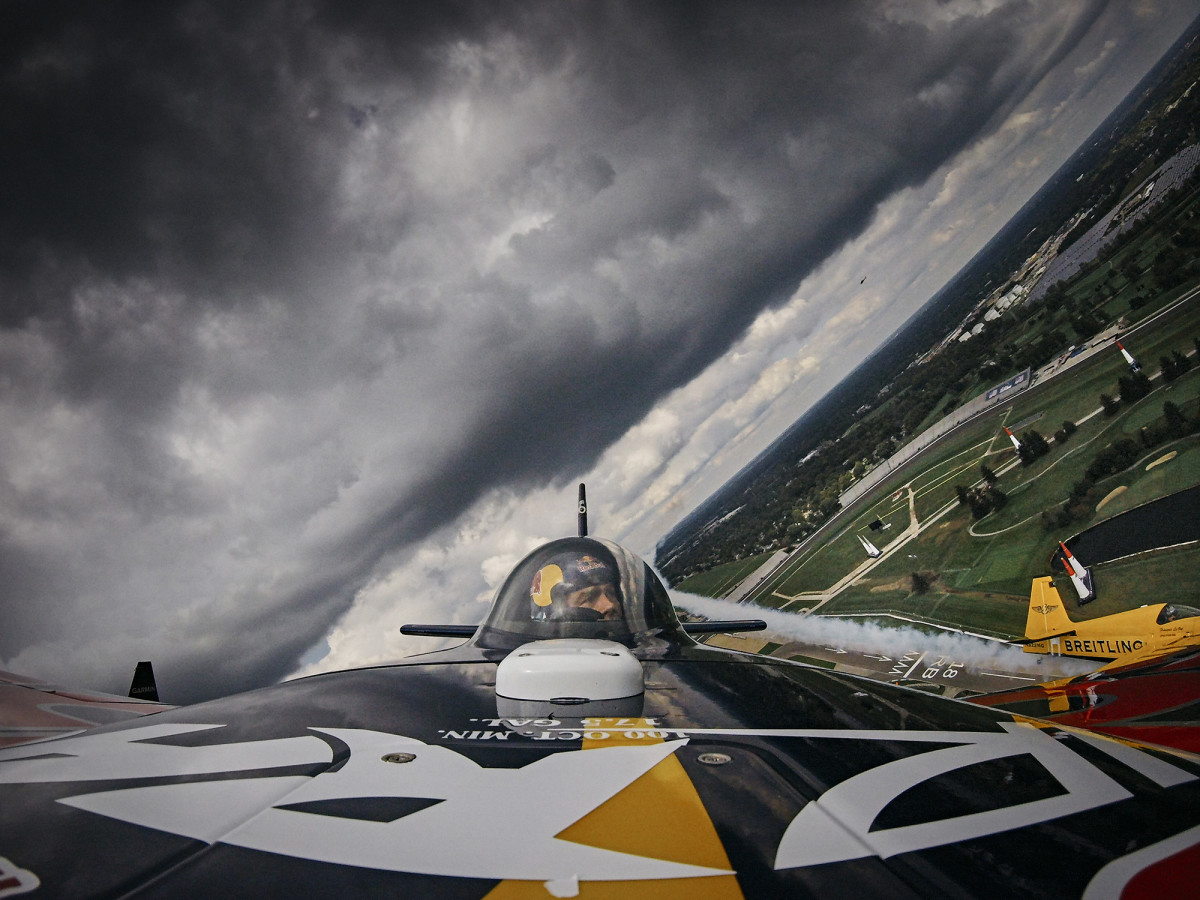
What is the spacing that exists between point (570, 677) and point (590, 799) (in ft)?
3.12

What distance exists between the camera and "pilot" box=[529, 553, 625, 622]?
3.87 metres

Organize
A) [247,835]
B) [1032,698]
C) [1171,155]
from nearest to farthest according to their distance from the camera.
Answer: [247,835]
[1032,698]
[1171,155]

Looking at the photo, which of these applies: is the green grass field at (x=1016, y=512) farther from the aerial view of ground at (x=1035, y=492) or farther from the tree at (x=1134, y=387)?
the tree at (x=1134, y=387)

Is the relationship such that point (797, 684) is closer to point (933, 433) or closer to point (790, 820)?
point (790, 820)

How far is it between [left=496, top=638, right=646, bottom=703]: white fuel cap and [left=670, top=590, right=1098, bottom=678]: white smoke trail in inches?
732

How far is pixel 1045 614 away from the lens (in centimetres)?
2023

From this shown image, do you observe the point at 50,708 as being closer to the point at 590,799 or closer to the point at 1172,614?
the point at 590,799

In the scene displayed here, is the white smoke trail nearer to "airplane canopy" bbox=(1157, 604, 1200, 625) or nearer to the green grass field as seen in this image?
the green grass field

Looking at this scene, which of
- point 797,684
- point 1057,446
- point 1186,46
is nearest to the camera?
point 797,684

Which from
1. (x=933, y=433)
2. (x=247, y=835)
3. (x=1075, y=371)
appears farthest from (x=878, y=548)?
(x=247, y=835)

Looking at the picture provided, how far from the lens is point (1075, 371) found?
3219cm

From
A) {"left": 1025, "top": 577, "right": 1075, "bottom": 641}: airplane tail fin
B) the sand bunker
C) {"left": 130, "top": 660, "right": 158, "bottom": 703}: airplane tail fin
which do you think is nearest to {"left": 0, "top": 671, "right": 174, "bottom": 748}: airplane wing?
{"left": 130, "top": 660, "right": 158, "bottom": 703}: airplane tail fin

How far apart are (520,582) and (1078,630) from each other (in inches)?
853

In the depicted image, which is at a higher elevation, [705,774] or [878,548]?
[878,548]
